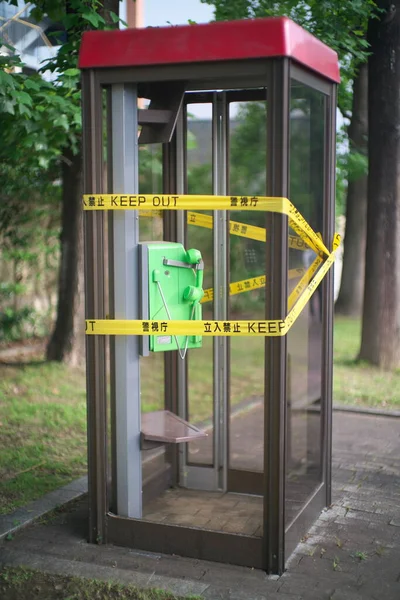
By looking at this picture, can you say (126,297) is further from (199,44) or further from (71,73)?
(71,73)

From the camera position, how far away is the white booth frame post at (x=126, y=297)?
4121 millimetres

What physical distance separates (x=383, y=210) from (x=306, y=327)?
5.09 m

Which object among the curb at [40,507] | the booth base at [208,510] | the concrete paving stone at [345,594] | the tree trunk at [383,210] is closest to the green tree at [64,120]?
the curb at [40,507]

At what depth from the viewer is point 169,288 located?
172 inches

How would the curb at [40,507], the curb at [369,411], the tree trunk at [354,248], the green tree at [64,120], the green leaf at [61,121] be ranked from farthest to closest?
the tree trunk at [354,248] < the curb at [369,411] < the green leaf at [61,121] < the green tree at [64,120] < the curb at [40,507]

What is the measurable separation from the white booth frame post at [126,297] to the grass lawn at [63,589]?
1.90 ft

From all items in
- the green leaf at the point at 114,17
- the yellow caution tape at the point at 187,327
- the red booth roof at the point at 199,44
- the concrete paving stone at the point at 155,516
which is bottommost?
the concrete paving stone at the point at 155,516

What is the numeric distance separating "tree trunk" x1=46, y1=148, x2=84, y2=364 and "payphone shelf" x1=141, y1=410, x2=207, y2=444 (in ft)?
14.2

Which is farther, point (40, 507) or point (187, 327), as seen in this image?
point (40, 507)

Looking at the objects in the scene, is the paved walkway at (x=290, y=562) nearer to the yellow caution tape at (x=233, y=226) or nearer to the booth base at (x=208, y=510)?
the booth base at (x=208, y=510)

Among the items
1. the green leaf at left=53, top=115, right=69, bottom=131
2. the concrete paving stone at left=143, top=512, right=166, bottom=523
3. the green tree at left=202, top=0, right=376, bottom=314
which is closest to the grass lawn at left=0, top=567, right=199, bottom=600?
the concrete paving stone at left=143, top=512, right=166, bottom=523

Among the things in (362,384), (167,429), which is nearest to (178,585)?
(167,429)

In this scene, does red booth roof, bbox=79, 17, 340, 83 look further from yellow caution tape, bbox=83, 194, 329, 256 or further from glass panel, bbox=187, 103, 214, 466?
glass panel, bbox=187, 103, 214, 466

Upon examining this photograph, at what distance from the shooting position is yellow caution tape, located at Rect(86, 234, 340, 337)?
3873 millimetres
